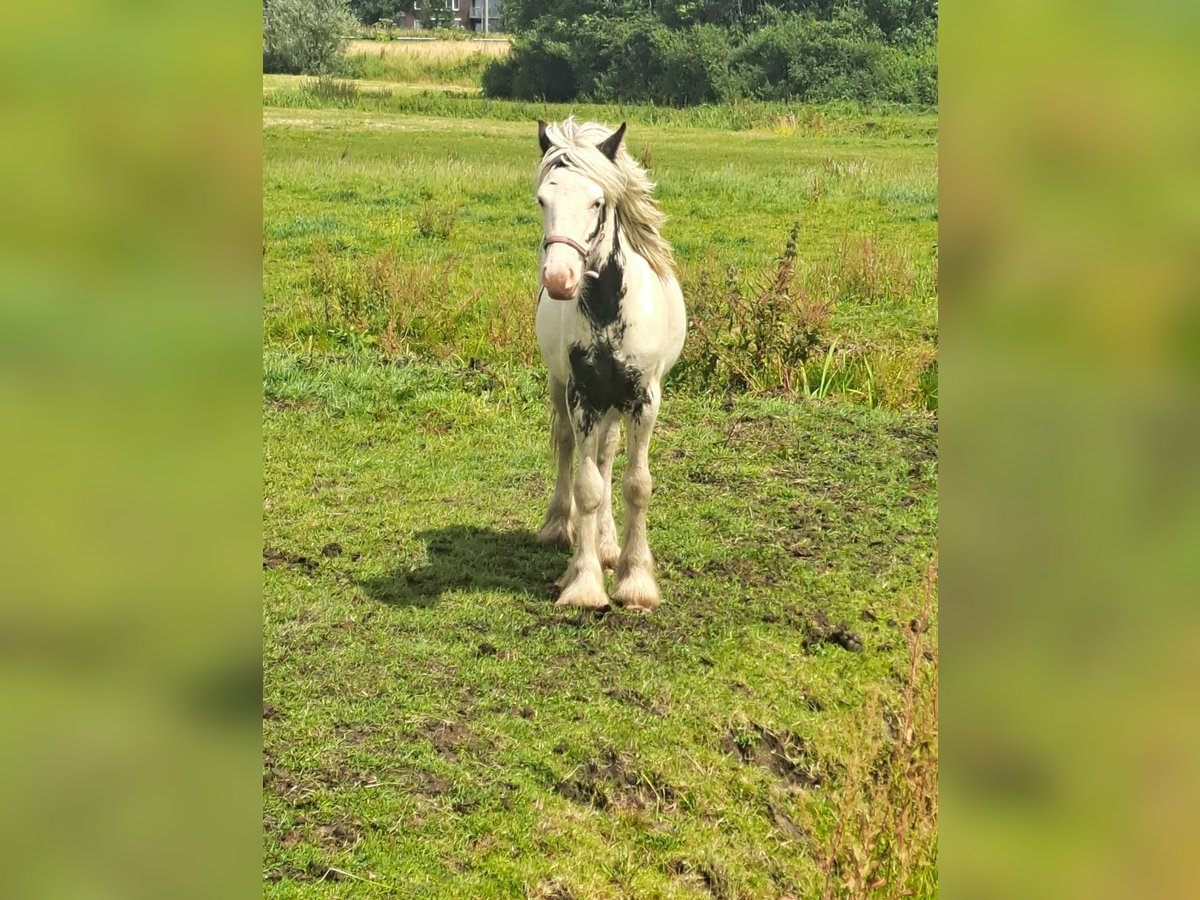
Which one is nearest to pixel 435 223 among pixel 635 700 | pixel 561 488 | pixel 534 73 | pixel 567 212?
pixel 561 488

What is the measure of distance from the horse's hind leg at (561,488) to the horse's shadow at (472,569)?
8 centimetres

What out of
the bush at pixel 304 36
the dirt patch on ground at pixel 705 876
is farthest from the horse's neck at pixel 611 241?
the bush at pixel 304 36

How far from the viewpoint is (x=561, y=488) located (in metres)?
5.90

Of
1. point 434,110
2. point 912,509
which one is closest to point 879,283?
point 912,509

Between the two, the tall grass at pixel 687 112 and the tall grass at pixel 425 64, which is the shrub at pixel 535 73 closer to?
the tall grass at pixel 425 64

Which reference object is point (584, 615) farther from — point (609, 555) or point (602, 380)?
point (602, 380)

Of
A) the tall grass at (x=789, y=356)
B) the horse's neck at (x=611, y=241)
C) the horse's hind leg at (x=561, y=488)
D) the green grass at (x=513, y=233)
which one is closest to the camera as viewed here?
the horse's neck at (x=611, y=241)

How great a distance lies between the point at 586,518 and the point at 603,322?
0.88 meters

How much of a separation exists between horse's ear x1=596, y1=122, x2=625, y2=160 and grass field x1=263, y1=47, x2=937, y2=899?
1.99 meters

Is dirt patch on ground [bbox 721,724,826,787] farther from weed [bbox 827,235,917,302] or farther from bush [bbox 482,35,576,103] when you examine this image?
bush [bbox 482,35,576,103]

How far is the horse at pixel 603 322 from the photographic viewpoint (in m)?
4.14

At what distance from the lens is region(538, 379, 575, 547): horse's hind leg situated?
580 centimetres

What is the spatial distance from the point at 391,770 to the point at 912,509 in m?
3.84

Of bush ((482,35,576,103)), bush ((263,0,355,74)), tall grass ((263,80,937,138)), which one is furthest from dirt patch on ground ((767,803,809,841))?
bush ((263,0,355,74))
